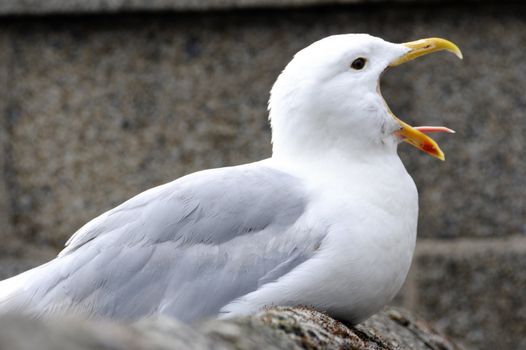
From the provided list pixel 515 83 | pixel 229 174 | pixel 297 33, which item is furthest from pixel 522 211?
pixel 229 174

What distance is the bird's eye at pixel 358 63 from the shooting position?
204cm

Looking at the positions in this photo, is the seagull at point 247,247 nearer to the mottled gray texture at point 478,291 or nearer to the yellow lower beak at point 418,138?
the yellow lower beak at point 418,138

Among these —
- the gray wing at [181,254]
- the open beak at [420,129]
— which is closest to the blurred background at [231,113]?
the open beak at [420,129]

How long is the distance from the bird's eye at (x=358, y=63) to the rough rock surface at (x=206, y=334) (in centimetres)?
46

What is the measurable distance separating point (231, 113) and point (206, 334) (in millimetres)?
1625

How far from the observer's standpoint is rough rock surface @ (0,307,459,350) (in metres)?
1.01

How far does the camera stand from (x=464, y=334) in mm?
2797

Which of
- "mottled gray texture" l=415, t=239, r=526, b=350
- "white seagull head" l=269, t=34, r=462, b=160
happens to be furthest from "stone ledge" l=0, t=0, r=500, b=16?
"white seagull head" l=269, t=34, r=462, b=160

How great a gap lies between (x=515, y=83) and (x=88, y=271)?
4.61 feet

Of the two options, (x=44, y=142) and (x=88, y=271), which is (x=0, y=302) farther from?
(x=44, y=142)

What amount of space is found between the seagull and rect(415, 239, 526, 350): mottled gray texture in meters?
0.87

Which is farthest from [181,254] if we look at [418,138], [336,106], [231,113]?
[231,113]

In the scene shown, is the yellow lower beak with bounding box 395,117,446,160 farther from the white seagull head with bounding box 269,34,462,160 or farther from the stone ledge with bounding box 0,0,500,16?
the stone ledge with bounding box 0,0,500,16

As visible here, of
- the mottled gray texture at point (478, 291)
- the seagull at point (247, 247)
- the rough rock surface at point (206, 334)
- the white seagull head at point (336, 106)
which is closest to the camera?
the rough rock surface at point (206, 334)
